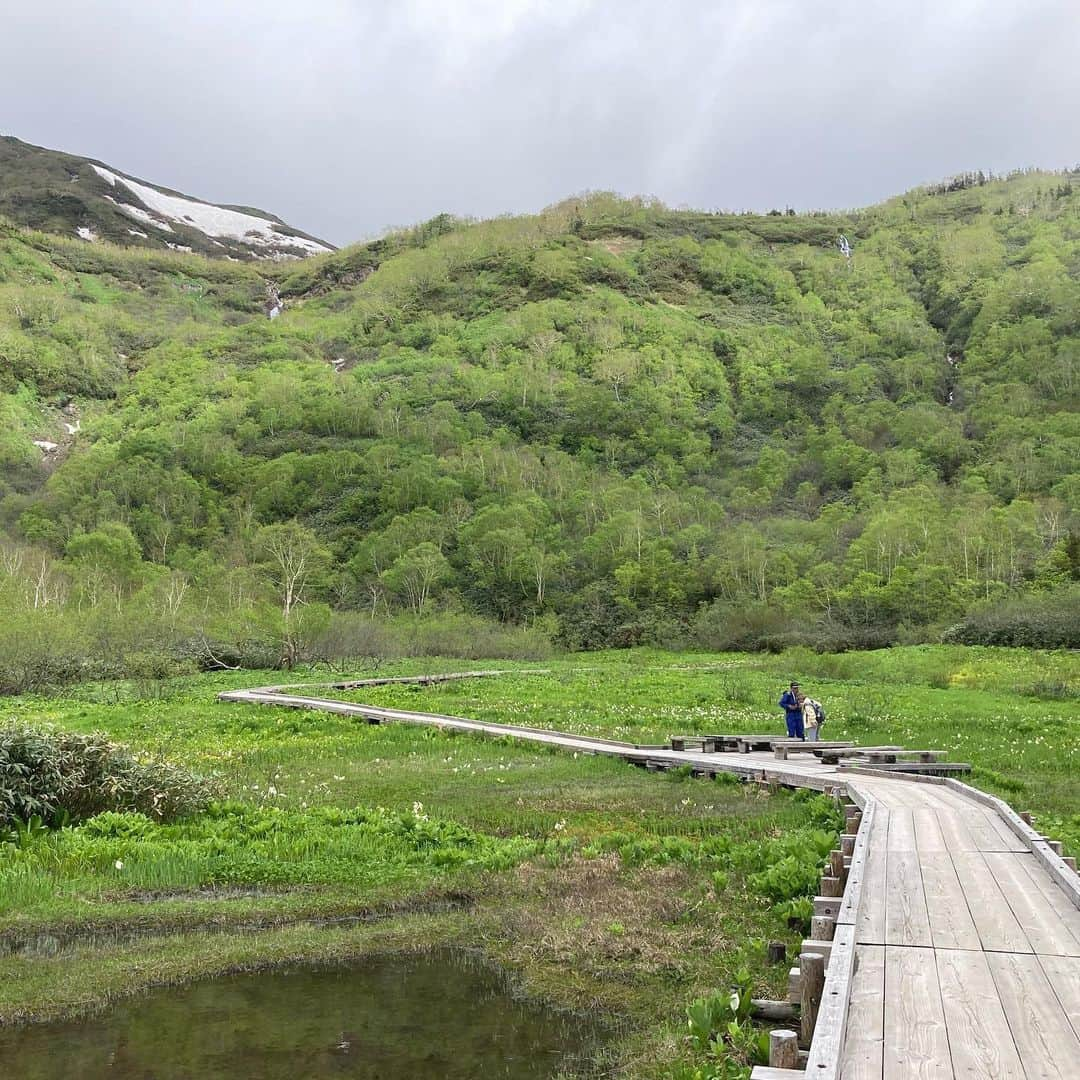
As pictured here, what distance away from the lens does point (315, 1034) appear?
7223mm

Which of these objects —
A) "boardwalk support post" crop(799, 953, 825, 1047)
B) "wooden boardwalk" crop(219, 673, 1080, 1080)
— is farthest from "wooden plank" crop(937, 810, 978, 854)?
"boardwalk support post" crop(799, 953, 825, 1047)

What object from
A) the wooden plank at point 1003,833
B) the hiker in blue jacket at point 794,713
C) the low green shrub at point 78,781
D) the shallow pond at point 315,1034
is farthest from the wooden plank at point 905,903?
the hiker in blue jacket at point 794,713

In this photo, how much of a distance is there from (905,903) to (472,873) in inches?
223

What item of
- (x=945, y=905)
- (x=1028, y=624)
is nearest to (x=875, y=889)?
(x=945, y=905)

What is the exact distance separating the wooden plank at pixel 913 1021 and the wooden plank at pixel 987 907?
65cm

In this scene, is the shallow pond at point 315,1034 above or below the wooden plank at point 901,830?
below

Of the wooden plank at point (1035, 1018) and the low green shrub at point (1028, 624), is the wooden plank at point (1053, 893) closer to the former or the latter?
the wooden plank at point (1035, 1018)

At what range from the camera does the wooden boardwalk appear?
4.66 metres

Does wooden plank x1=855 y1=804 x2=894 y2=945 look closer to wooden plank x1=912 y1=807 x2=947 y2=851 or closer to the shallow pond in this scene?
Result: wooden plank x1=912 y1=807 x2=947 y2=851

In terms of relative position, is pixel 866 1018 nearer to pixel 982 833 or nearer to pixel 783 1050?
pixel 783 1050

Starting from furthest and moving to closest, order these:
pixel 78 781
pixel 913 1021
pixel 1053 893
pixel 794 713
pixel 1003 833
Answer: pixel 794 713, pixel 78 781, pixel 1003 833, pixel 1053 893, pixel 913 1021

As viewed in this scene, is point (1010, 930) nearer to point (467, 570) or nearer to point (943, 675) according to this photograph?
point (943, 675)

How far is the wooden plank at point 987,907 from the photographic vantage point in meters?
6.48

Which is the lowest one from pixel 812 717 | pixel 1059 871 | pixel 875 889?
pixel 875 889
